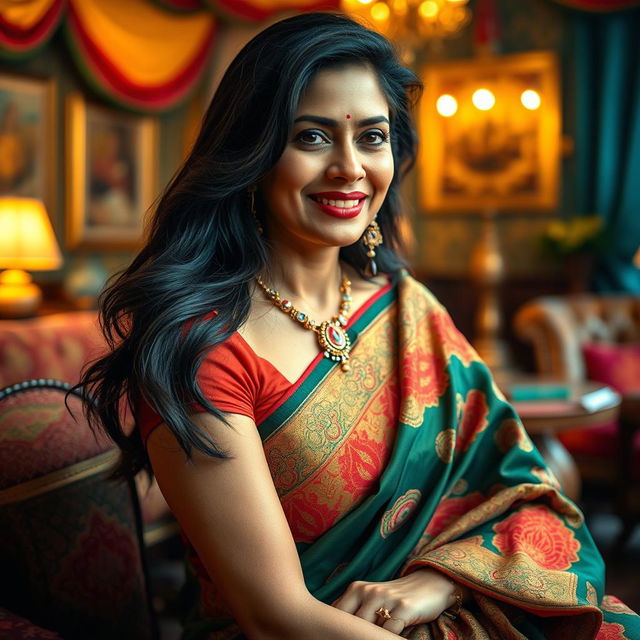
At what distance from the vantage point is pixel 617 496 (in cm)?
383

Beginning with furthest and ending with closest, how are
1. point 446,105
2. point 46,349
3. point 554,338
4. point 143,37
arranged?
point 446,105, point 143,37, point 554,338, point 46,349

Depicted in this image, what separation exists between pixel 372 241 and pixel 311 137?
0.37m

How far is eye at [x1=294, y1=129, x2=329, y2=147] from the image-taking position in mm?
1425

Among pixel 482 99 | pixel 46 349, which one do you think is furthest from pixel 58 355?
pixel 482 99

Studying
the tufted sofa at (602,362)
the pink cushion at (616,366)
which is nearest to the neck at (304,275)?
the tufted sofa at (602,362)

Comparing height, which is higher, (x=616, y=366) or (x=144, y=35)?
(x=144, y=35)

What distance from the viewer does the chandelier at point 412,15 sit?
436cm

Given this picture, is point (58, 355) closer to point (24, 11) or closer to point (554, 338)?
point (24, 11)

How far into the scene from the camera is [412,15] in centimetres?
442

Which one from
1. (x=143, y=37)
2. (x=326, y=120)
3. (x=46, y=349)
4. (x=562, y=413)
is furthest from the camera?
(x=143, y=37)

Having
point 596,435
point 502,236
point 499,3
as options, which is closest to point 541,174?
point 502,236

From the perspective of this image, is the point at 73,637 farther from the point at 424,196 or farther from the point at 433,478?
the point at 424,196

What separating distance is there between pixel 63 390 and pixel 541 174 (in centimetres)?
518

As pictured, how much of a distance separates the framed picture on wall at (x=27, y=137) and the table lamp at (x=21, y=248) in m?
0.49
